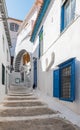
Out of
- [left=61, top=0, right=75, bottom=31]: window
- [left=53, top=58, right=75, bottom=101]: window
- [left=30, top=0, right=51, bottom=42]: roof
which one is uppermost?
[left=30, top=0, right=51, bottom=42]: roof

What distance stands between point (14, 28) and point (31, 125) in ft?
87.0

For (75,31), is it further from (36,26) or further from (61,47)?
(36,26)

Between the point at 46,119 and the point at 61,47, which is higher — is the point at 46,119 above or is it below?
below

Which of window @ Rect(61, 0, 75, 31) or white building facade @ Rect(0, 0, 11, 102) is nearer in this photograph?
window @ Rect(61, 0, 75, 31)

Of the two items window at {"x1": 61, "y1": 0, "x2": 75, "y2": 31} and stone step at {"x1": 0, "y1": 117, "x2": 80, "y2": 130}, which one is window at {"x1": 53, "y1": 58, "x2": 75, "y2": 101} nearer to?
stone step at {"x1": 0, "y1": 117, "x2": 80, "y2": 130}

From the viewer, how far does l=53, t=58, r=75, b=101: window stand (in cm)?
540

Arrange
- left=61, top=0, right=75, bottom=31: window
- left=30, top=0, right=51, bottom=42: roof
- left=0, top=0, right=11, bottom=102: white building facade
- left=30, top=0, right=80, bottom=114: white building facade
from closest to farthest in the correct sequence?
left=30, top=0, right=80, bottom=114: white building facade
left=61, top=0, right=75, bottom=31: window
left=0, top=0, right=11, bottom=102: white building facade
left=30, top=0, right=51, bottom=42: roof

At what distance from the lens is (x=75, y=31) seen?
5504 mm

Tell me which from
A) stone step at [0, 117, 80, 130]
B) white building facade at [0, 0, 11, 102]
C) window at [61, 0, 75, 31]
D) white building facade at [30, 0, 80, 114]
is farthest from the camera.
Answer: white building facade at [0, 0, 11, 102]

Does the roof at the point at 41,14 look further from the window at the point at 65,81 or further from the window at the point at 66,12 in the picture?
the window at the point at 65,81

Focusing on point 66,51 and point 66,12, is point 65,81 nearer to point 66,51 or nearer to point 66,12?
point 66,51

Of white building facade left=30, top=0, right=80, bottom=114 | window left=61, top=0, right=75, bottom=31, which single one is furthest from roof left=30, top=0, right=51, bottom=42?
window left=61, top=0, right=75, bottom=31

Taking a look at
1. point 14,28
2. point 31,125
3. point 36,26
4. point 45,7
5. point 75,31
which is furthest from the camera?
point 14,28

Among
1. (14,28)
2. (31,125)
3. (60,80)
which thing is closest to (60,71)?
(60,80)
